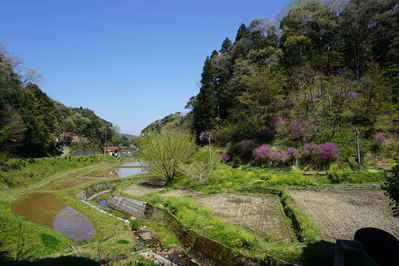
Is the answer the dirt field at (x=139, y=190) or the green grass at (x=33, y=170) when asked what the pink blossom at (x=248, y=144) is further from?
the green grass at (x=33, y=170)

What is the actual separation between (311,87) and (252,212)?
77.8 ft

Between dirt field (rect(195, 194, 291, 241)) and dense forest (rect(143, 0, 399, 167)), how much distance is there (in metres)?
9.88

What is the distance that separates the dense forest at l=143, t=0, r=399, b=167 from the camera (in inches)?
837

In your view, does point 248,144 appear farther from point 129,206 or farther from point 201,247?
point 201,247

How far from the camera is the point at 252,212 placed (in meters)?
10.3

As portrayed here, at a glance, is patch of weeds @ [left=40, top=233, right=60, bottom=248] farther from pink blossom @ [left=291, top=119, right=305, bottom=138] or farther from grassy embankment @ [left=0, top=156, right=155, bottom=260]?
pink blossom @ [left=291, top=119, right=305, bottom=138]

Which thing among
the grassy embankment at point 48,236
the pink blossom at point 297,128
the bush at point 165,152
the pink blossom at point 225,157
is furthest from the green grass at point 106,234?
the pink blossom at point 297,128

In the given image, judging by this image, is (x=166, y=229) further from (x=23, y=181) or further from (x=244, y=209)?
(x=23, y=181)

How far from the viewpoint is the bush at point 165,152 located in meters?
18.9

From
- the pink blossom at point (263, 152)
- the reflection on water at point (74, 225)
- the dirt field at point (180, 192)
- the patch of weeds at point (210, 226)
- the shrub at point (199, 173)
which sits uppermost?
the pink blossom at point (263, 152)

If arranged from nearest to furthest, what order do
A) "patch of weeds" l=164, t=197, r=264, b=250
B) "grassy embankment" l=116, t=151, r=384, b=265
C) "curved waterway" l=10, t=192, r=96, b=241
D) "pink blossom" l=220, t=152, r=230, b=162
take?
"grassy embankment" l=116, t=151, r=384, b=265 → "patch of weeds" l=164, t=197, r=264, b=250 → "curved waterway" l=10, t=192, r=96, b=241 → "pink blossom" l=220, t=152, r=230, b=162

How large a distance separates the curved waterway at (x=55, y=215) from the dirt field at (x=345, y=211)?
374 inches

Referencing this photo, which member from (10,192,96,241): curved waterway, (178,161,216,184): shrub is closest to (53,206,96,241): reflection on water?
(10,192,96,241): curved waterway

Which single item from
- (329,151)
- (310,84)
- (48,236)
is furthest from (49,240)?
(310,84)
